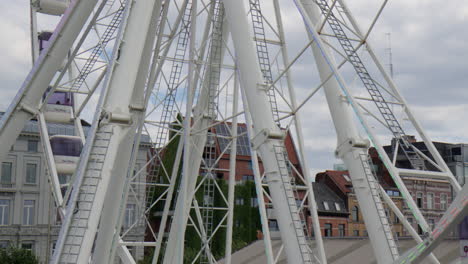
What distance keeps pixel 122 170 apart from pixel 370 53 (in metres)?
7.32

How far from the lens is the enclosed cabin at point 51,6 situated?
25.3 metres

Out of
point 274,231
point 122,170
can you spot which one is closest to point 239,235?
point 274,231

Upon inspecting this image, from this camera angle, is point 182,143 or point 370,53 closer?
point 370,53

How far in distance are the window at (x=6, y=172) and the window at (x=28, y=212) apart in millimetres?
2713

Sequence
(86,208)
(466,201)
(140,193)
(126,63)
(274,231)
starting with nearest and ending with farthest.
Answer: (466,201), (86,208), (126,63), (140,193), (274,231)

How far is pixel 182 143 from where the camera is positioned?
75.0ft

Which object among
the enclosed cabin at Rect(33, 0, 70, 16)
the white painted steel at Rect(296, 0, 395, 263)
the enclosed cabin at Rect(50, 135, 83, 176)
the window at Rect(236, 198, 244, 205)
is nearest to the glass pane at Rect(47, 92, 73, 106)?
the enclosed cabin at Rect(50, 135, 83, 176)

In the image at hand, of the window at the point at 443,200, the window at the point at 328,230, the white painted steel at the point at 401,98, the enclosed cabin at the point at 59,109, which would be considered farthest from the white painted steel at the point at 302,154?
the window at the point at 443,200

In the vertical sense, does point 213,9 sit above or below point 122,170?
above

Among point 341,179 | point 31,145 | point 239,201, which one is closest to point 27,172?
point 31,145

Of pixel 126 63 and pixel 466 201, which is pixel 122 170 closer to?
pixel 126 63

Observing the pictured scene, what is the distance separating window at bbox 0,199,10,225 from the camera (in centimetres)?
→ 6019

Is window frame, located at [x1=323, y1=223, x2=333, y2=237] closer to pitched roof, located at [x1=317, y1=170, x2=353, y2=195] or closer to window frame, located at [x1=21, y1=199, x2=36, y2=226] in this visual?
pitched roof, located at [x1=317, y1=170, x2=353, y2=195]

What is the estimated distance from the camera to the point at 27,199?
203 ft
